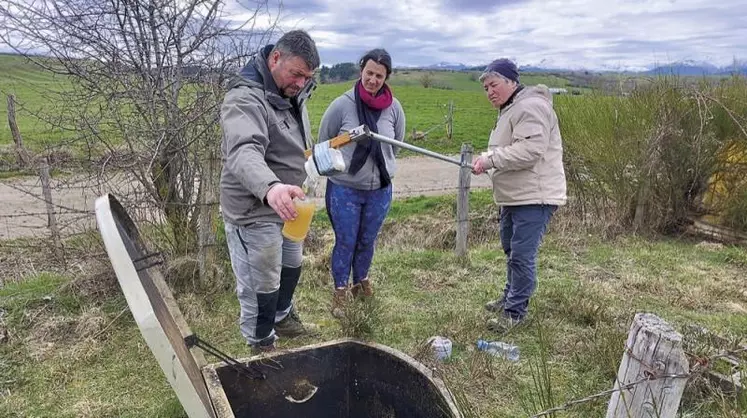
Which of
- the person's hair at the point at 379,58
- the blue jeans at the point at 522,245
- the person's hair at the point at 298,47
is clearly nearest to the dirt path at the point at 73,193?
the person's hair at the point at 379,58

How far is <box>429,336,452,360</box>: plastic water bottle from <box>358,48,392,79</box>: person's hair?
178cm

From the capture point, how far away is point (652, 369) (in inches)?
63.2

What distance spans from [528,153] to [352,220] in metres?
1.27

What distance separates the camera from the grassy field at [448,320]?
3104 millimetres

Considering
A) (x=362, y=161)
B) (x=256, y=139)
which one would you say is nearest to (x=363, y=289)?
(x=362, y=161)

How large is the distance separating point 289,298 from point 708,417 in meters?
2.39

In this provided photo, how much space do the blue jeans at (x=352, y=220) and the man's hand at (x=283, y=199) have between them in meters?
1.68

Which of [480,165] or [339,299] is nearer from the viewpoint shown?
[480,165]

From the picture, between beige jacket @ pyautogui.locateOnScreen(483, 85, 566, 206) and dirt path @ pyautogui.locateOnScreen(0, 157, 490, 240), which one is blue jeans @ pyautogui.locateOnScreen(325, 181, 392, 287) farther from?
dirt path @ pyautogui.locateOnScreen(0, 157, 490, 240)

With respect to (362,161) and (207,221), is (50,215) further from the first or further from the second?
(362,161)

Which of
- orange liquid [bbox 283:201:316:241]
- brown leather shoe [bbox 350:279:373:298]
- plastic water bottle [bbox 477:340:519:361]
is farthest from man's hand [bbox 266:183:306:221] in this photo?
brown leather shoe [bbox 350:279:373:298]

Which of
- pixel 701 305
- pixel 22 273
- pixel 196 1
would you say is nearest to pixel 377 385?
pixel 196 1

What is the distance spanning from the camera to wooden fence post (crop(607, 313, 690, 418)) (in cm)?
157

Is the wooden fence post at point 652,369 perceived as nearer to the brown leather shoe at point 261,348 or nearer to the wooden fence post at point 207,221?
the brown leather shoe at point 261,348
